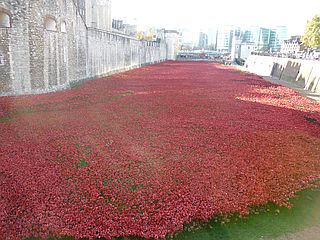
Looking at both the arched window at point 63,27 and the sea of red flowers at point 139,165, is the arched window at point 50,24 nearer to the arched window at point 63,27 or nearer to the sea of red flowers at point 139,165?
the arched window at point 63,27

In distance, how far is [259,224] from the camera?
552cm

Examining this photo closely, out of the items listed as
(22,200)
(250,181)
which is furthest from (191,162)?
(22,200)

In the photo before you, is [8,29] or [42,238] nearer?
[42,238]

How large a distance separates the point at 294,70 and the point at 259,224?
3226 cm

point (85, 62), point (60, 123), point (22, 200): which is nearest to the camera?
point (22, 200)

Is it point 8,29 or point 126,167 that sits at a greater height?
point 8,29

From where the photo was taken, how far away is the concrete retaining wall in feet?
87.9

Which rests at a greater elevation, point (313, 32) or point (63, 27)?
point (313, 32)

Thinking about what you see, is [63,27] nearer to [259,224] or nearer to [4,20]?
[4,20]

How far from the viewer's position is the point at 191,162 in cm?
781

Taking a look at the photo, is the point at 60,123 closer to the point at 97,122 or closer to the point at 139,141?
the point at 97,122

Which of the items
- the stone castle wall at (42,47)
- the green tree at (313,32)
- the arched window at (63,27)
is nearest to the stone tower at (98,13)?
the stone castle wall at (42,47)

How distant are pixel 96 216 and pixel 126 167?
2.24 metres

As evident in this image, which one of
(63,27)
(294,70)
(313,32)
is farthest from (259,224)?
(313,32)
